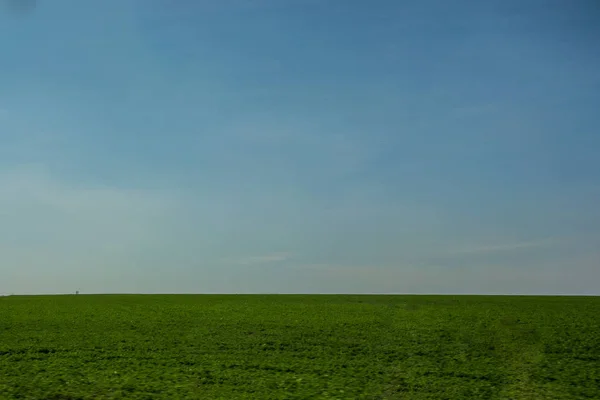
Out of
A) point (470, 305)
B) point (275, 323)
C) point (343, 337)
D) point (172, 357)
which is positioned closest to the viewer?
point (172, 357)

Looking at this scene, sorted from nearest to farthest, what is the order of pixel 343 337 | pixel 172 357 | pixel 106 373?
pixel 106 373
pixel 172 357
pixel 343 337

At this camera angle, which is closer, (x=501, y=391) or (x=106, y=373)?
(x=501, y=391)

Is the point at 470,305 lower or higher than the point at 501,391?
higher

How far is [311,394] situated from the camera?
64.1 ft

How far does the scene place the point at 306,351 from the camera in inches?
1003

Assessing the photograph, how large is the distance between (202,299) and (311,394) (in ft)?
82.1

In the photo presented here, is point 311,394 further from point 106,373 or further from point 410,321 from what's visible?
point 410,321

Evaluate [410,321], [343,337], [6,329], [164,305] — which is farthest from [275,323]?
[6,329]

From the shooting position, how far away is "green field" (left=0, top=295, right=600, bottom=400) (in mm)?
20281

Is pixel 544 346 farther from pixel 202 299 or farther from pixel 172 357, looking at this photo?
pixel 202 299

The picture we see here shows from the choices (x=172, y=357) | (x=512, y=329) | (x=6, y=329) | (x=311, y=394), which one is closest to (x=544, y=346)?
(x=512, y=329)

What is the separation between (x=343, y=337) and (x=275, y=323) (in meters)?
4.68

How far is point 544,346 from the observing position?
85.6ft

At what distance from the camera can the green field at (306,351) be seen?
20.3m
